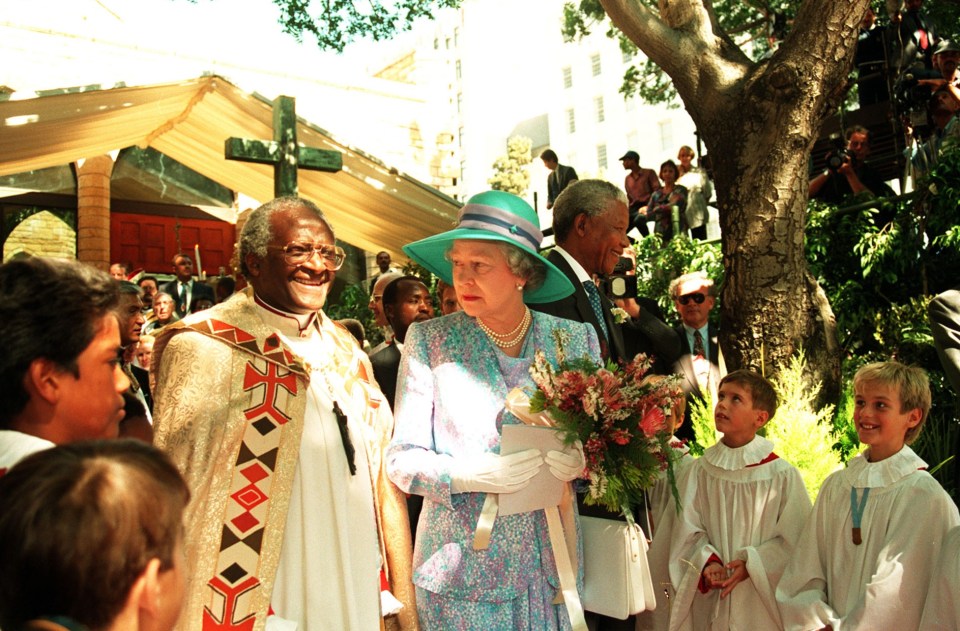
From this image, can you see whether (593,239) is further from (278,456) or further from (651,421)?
(278,456)

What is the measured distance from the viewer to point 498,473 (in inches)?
126

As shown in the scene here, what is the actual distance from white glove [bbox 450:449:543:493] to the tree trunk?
424cm

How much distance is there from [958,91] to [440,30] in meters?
68.9

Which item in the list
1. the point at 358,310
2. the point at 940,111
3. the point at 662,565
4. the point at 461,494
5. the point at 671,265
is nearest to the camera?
the point at 461,494

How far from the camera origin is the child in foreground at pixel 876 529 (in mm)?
4266

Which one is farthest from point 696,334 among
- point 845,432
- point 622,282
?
point 622,282

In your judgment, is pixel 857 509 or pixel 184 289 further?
pixel 184 289

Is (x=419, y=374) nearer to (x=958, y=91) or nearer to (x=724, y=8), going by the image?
(x=958, y=91)

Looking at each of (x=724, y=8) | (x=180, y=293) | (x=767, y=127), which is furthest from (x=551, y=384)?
(x=724, y=8)

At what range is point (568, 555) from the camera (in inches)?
132

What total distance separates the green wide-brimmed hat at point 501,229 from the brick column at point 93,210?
57.3 ft

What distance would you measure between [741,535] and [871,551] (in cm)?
63

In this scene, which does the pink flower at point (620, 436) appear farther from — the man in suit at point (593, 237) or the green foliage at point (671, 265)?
the green foliage at point (671, 265)

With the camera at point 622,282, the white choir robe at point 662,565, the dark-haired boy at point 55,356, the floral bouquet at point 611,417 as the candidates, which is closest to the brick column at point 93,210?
the camera at point 622,282
